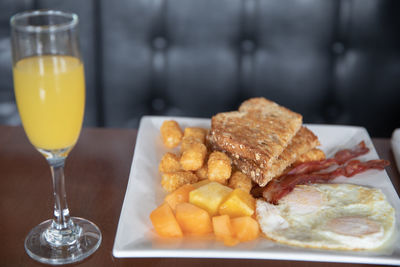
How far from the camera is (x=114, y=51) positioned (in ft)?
7.88

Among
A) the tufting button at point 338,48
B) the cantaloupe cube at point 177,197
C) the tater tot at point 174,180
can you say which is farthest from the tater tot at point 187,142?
the tufting button at point 338,48

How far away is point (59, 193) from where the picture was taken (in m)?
1.21

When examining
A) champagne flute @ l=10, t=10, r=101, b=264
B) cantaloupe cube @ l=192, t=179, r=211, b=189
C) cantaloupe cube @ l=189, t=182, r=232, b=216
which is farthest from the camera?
cantaloupe cube @ l=192, t=179, r=211, b=189

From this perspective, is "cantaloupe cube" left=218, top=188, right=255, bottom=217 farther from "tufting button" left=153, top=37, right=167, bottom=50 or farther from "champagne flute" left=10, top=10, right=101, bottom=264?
"tufting button" left=153, top=37, right=167, bottom=50

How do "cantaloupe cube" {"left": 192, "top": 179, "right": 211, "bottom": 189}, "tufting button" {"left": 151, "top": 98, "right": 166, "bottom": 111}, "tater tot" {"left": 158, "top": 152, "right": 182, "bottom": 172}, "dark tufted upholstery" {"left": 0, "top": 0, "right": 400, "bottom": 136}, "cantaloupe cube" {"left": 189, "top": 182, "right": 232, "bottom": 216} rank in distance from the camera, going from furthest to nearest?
"tufting button" {"left": 151, "top": 98, "right": 166, "bottom": 111} → "dark tufted upholstery" {"left": 0, "top": 0, "right": 400, "bottom": 136} → "tater tot" {"left": 158, "top": 152, "right": 182, "bottom": 172} → "cantaloupe cube" {"left": 192, "top": 179, "right": 211, "bottom": 189} → "cantaloupe cube" {"left": 189, "top": 182, "right": 232, "bottom": 216}

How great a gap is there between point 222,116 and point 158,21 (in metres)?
0.87

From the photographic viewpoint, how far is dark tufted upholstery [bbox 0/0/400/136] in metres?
2.34

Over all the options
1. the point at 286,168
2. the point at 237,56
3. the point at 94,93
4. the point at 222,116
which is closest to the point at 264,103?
the point at 222,116

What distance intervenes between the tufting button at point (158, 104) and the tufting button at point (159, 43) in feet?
0.88

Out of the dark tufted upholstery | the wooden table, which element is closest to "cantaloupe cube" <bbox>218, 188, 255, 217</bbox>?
the wooden table

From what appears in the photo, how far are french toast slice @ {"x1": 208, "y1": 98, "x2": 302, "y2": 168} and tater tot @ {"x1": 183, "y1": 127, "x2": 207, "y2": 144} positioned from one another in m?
0.03

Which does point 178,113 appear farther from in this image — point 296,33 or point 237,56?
point 296,33

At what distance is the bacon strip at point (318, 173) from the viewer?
1.42 m

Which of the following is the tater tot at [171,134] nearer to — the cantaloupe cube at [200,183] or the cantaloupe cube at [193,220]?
the cantaloupe cube at [200,183]
